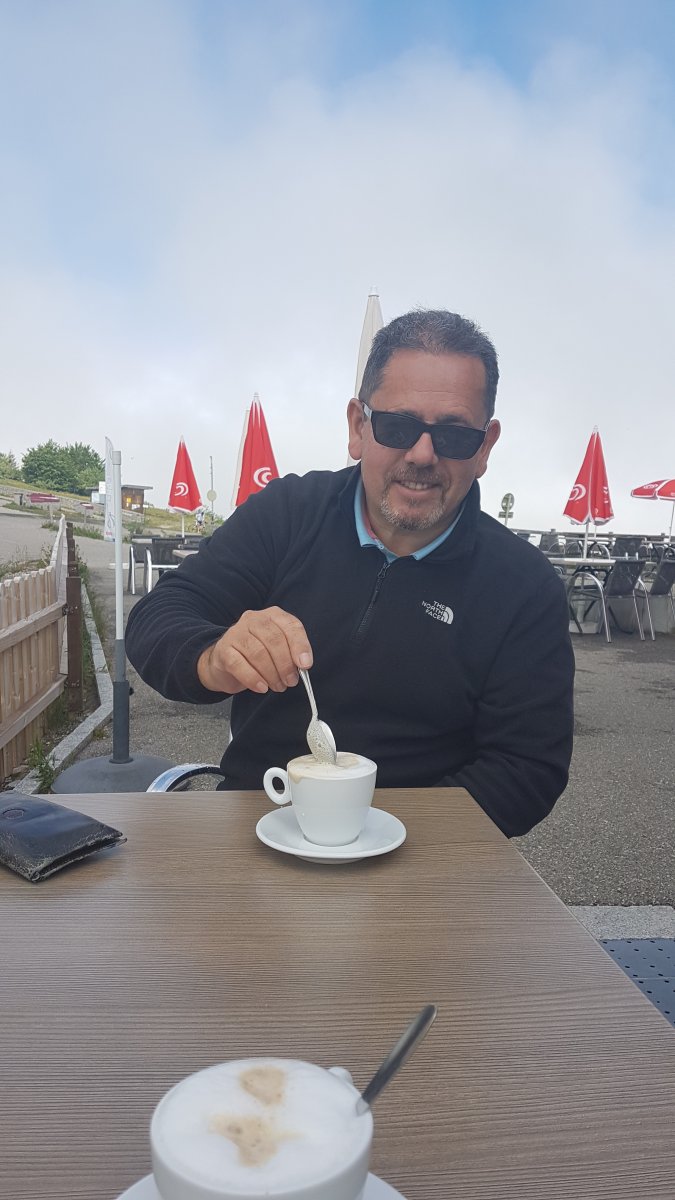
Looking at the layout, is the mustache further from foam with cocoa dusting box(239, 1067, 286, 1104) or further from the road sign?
the road sign

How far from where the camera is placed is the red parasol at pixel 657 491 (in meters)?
12.9

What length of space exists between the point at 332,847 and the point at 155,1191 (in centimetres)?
66

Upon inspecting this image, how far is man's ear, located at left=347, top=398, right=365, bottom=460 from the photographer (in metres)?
1.95

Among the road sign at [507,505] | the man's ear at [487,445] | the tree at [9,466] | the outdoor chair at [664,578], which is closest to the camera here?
the man's ear at [487,445]

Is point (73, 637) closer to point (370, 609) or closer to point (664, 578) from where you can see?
point (370, 609)

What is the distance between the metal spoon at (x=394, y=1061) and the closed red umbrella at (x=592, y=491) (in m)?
10.9

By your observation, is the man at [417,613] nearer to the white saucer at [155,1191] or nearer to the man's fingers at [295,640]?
the man's fingers at [295,640]

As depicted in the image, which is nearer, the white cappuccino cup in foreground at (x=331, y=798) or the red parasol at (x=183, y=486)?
the white cappuccino cup in foreground at (x=331, y=798)

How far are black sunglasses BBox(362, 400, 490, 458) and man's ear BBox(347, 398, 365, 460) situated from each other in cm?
17

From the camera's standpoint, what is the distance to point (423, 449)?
175 cm

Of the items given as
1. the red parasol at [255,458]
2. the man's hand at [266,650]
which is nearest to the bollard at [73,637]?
the red parasol at [255,458]

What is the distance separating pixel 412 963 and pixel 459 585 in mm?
1139

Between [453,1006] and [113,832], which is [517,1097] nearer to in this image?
[453,1006]

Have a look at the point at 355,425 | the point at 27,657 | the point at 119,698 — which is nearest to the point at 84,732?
the point at 27,657
